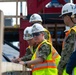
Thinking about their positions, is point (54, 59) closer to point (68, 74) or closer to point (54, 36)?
point (68, 74)

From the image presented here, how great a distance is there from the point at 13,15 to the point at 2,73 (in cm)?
829

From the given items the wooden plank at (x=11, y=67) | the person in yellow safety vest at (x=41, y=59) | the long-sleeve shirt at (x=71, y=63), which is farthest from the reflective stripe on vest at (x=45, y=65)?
the long-sleeve shirt at (x=71, y=63)

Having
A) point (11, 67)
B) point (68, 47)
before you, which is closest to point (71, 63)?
point (68, 47)

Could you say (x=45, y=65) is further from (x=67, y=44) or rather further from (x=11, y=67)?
(x=67, y=44)

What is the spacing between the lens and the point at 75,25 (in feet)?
20.9

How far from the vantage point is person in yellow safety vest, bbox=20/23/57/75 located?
7.34m

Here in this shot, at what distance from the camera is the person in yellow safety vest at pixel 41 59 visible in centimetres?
734

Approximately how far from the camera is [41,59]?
7355 millimetres

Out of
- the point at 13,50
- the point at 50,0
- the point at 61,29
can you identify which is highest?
the point at 50,0

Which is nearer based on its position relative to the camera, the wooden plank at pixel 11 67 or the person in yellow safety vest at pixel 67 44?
the person in yellow safety vest at pixel 67 44

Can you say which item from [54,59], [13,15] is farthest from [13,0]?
[54,59]

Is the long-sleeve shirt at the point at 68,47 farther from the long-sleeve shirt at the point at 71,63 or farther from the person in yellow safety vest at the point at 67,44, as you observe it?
the long-sleeve shirt at the point at 71,63

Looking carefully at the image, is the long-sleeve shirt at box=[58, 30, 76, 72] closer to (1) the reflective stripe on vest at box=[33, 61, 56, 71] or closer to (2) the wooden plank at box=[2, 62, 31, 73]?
(2) the wooden plank at box=[2, 62, 31, 73]

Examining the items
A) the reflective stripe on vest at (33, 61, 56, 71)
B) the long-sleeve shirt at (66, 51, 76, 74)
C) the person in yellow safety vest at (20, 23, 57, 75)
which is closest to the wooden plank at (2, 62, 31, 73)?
the person in yellow safety vest at (20, 23, 57, 75)
